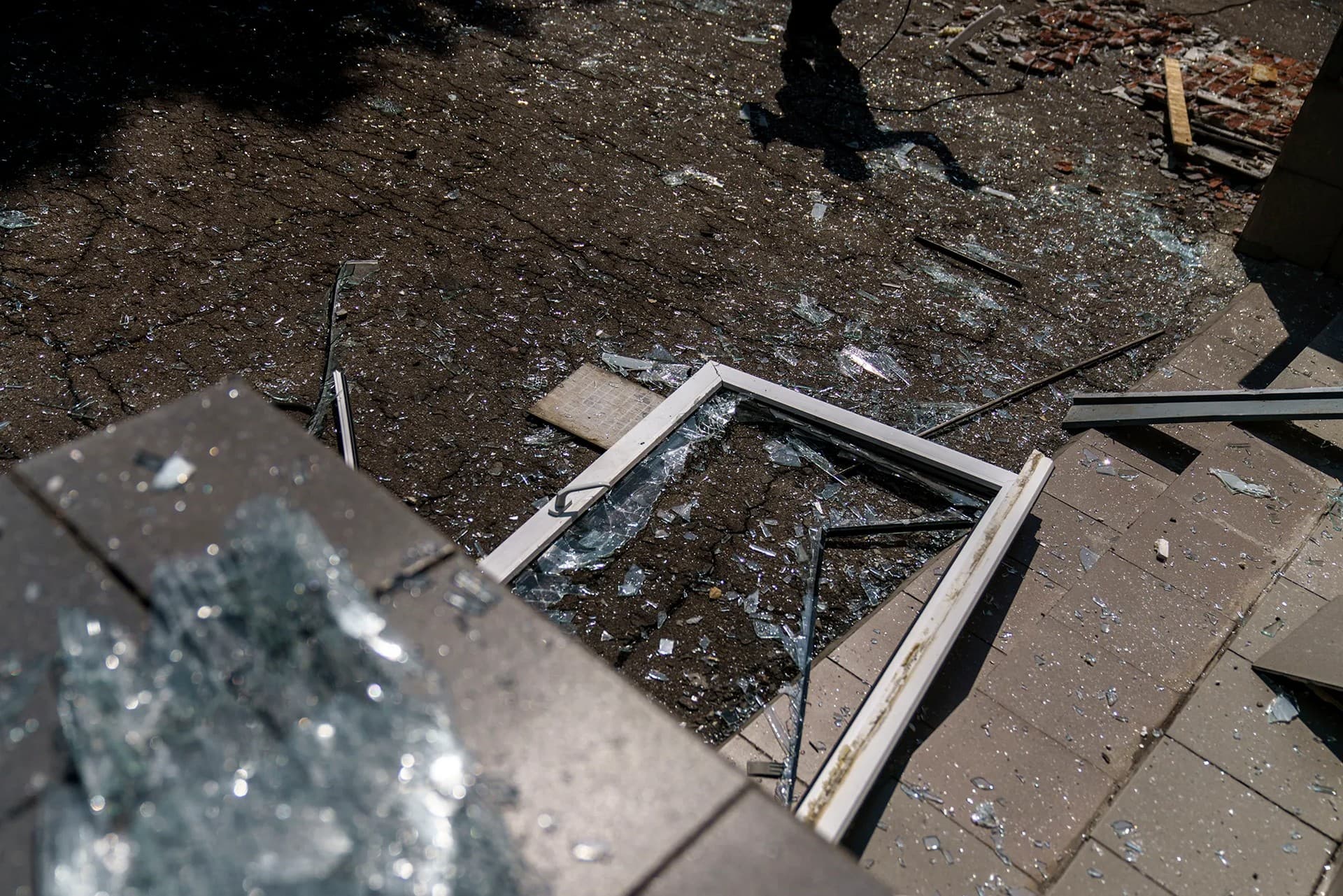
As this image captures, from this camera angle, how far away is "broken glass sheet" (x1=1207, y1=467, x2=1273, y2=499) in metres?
3.83

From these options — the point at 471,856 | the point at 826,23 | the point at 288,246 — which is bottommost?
the point at 288,246

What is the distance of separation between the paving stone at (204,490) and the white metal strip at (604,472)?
1.15 meters

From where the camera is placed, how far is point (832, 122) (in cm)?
606

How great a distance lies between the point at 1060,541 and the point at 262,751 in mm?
2952

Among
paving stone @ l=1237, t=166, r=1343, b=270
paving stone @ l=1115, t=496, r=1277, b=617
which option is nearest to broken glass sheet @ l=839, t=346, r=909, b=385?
paving stone @ l=1115, t=496, r=1277, b=617

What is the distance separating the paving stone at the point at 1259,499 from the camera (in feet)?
12.0

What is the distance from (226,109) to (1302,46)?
789 cm

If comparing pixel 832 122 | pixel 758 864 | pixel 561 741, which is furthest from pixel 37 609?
pixel 832 122

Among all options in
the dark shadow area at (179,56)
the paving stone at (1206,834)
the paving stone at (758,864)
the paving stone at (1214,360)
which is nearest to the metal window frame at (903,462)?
the paving stone at (1206,834)

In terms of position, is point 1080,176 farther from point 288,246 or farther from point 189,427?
point 189,427

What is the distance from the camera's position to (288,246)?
4484 millimetres

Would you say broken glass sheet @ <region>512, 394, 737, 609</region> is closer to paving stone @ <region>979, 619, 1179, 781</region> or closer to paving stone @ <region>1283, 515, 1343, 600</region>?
paving stone @ <region>979, 619, 1179, 781</region>

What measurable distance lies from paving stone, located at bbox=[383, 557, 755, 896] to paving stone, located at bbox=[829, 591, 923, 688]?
1573 millimetres

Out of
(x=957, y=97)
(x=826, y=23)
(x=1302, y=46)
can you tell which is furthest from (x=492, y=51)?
(x=1302, y=46)
